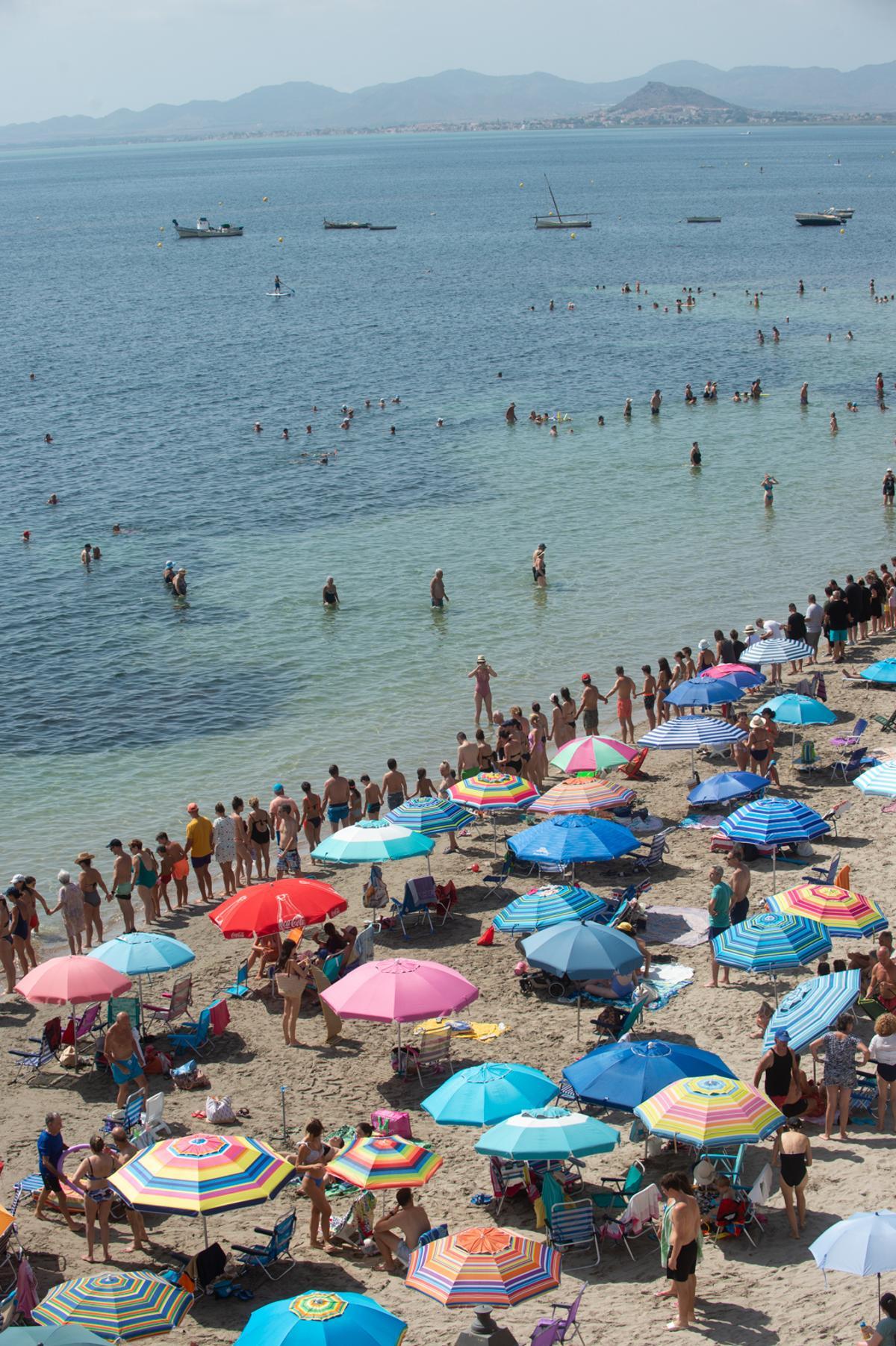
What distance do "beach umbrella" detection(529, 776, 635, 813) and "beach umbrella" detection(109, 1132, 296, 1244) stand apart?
29.9ft

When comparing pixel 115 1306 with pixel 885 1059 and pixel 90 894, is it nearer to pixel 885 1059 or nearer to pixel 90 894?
pixel 885 1059

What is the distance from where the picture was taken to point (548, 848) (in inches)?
725

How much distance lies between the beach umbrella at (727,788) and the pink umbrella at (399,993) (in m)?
6.85

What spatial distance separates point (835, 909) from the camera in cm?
1576

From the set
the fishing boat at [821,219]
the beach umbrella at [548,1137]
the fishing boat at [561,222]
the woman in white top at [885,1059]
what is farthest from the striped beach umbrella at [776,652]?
the fishing boat at [561,222]

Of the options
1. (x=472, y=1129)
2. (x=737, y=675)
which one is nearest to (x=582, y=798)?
(x=737, y=675)

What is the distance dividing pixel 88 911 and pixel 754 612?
751 inches

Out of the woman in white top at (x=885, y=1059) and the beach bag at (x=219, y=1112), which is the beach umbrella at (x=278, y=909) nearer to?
the beach bag at (x=219, y=1112)

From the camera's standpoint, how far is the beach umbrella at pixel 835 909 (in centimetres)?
1565

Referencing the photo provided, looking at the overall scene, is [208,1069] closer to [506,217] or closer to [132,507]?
[132,507]

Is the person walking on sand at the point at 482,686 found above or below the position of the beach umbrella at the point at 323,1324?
below

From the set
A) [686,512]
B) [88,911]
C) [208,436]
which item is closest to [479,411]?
[208,436]

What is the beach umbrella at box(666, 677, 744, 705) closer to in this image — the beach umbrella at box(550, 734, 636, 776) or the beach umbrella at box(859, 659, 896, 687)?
the beach umbrella at box(550, 734, 636, 776)

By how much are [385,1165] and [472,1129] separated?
8.18 feet
